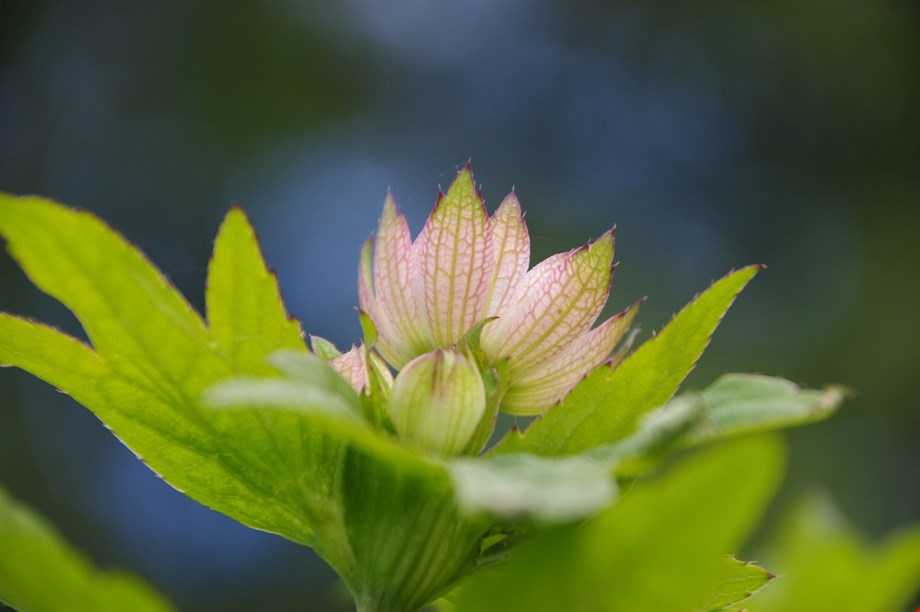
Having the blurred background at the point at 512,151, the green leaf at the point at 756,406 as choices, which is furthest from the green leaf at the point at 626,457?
the blurred background at the point at 512,151

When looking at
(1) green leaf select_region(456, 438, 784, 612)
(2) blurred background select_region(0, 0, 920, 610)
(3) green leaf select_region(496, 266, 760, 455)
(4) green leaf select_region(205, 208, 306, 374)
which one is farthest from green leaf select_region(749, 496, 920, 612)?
(2) blurred background select_region(0, 0, 920, 610)

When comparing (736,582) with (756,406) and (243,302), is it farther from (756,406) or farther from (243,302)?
(243,302)

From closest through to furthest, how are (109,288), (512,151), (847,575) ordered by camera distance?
(847,575) → (109,288) → (512,151)

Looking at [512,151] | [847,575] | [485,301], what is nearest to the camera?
[847,575]

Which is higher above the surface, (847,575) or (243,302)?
(243,302)

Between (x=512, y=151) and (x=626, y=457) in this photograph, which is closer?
(x=626, y=457)

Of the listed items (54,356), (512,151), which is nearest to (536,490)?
(54,356)

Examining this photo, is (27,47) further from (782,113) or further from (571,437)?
(571,437)
